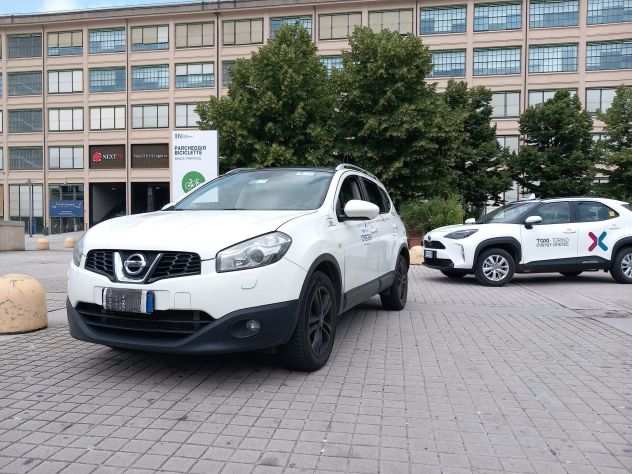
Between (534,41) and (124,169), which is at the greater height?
(534,41)

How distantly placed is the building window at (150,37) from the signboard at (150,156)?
8.97 m

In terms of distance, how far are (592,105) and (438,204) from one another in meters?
31.4

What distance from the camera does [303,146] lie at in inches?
940

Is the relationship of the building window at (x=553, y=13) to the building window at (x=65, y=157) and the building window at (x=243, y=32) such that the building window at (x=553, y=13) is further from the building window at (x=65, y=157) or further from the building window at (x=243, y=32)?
the building window at (x=65, y=157)

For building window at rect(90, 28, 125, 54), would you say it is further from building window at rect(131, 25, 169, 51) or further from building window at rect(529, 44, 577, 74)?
building window at rect(529, 44, 577, 74)

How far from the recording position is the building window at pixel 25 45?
167 ft

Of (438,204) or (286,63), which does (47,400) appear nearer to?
(438,204)

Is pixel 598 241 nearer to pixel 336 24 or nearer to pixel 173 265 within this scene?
pixel 173 265

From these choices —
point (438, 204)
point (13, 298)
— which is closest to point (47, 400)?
point (13, 298)

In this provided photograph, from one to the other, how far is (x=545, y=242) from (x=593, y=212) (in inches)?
51.1

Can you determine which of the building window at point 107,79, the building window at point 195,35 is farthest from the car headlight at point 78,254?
the building window at point 107,79

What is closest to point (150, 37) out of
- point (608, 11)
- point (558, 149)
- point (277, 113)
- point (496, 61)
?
point (496, 61)

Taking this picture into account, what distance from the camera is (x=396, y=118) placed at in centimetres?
2178

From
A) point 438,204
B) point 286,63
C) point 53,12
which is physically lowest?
point 438,204
